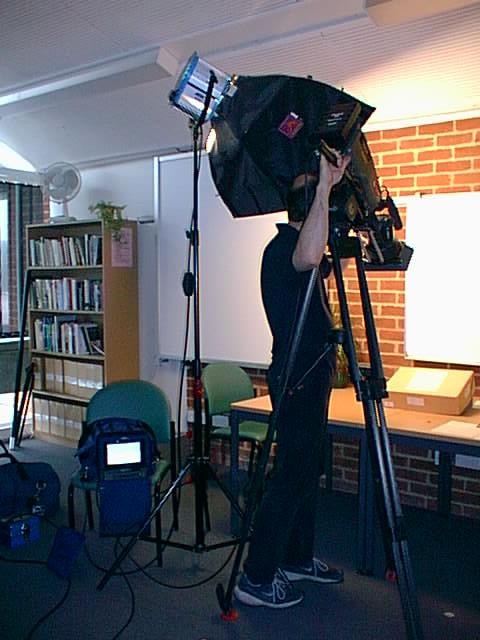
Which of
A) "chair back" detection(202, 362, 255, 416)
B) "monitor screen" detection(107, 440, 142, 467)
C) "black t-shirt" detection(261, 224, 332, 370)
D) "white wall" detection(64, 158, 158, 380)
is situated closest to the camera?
"black t-shirt" detection(261, 224, 332, 370)

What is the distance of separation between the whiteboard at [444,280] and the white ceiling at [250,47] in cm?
52

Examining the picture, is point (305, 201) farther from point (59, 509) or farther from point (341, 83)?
point (59, 509)

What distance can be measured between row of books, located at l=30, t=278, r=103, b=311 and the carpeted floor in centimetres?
193

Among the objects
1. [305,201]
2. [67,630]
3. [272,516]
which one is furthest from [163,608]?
[305,201]

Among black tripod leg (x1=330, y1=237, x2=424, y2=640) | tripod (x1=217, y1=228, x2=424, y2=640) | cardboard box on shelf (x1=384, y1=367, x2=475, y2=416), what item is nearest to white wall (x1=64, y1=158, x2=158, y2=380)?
cardboard box on shelf (x1=384, y1=367, x2=475, y2=416)

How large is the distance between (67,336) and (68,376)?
12.8 inches

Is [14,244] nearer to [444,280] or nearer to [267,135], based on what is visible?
[444,280]

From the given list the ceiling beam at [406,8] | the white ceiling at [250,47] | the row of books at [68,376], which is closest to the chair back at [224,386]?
the row of books at [68,376]

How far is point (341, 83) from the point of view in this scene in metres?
3.38

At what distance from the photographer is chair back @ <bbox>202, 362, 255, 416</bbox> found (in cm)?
361

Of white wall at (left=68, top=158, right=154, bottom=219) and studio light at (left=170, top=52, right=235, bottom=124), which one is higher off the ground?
white wall at (left=68, top=158, right=154, bottom=219)

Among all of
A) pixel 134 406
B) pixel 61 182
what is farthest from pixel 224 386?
pixel 61 182

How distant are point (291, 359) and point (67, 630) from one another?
51.1 inches

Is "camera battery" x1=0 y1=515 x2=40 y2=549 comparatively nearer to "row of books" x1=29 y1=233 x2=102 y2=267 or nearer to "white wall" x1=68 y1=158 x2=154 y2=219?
"row of books" x1=29 y1=233 x2=102 y2=267
